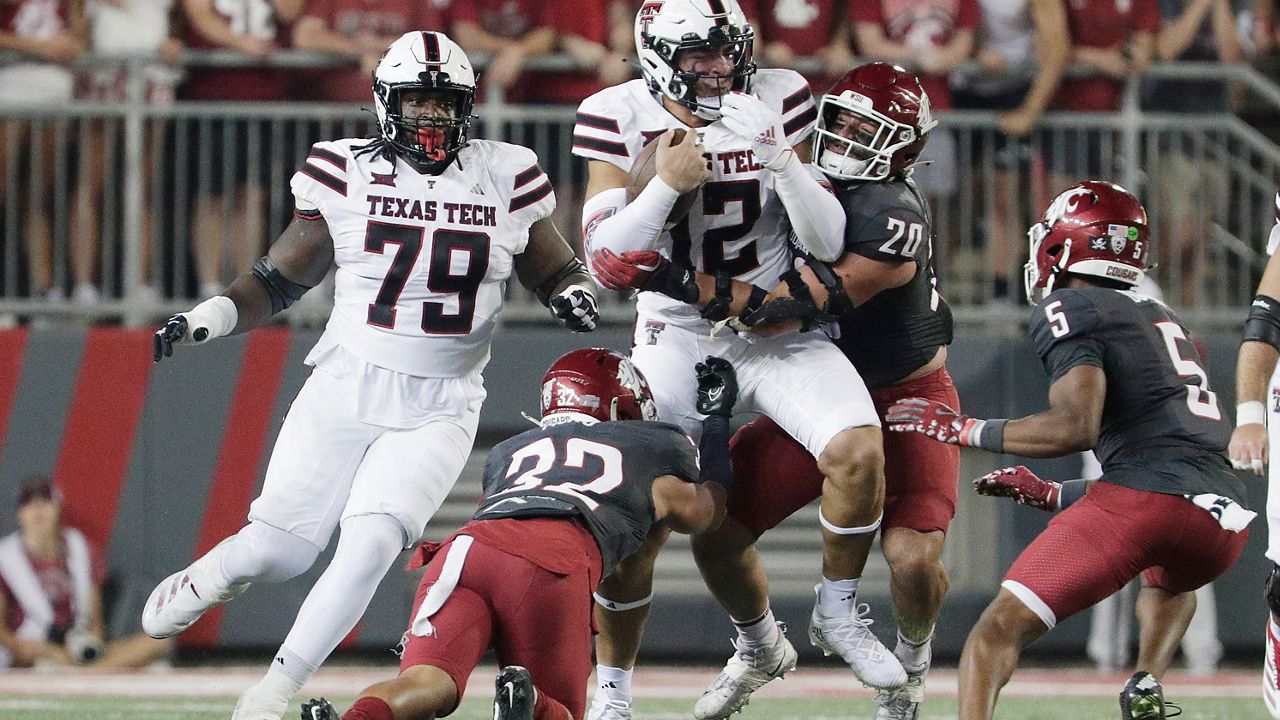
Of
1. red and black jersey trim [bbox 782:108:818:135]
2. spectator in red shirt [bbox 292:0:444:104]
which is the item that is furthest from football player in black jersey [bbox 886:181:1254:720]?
spectator in red shirt [bbox 292:0:444:104]

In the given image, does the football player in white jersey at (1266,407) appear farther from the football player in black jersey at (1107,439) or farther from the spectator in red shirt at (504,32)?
the spectator in red shirt at (504,32)

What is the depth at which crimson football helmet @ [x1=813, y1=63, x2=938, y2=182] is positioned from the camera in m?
5.28

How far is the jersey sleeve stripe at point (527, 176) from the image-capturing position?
5703mm

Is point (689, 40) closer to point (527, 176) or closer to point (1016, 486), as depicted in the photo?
point (527, 176)

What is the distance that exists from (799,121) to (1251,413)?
5.35 feet

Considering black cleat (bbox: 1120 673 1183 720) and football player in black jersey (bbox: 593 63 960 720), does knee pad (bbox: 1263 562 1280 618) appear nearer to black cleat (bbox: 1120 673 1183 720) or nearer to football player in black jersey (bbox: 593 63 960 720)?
black cleat (bbox: 1120 673 1183 720)

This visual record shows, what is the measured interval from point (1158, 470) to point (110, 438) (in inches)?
218

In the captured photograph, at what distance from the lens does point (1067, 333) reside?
4848 mm

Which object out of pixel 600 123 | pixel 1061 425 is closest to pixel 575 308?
pixel 600 123

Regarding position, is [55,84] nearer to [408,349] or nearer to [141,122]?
[141,122]

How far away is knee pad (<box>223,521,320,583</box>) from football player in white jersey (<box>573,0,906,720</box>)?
0.94 m

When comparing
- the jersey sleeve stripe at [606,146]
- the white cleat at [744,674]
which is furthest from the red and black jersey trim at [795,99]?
the white cleat at [744,674]

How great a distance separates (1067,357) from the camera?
485cm

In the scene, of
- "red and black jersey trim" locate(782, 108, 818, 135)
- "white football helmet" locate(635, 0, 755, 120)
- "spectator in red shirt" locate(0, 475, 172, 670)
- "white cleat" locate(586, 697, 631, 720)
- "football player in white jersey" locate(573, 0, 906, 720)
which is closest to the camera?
"football player in white jersey" locate(573, 0, 906, 720)
